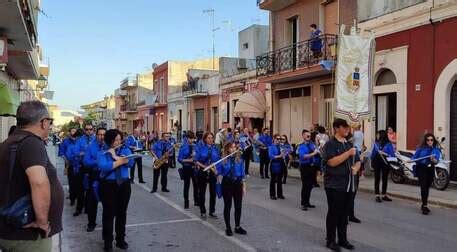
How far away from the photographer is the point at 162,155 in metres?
13.7

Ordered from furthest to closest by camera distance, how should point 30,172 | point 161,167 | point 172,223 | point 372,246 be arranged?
point 161,167
point 172,223
point 372,246
point 30,172

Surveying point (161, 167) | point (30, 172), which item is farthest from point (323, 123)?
point (30, 172)

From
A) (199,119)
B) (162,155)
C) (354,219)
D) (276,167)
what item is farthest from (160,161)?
(199,119)

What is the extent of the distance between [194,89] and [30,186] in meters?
33.7

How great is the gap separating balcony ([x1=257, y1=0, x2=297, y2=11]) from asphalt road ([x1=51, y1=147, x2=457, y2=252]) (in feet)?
45.2

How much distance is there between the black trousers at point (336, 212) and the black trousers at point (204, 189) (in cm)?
287

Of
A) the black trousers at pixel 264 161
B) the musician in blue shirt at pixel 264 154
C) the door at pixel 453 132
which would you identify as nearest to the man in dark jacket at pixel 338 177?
the door at pixel 453 132

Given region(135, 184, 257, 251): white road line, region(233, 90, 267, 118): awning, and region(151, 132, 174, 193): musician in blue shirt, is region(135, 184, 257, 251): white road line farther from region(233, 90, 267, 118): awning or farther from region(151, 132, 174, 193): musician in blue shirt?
region(233, 90, 267, 118): awning

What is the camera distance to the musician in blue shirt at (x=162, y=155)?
532 inches

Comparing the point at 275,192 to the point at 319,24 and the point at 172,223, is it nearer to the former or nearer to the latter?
the point at 172,223

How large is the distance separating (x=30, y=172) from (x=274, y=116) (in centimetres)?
2211

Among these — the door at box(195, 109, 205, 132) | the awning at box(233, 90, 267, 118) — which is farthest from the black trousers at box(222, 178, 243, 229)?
the door at box(195, 109, 205, 132)

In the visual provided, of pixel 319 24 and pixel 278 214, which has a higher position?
pixel 319 24

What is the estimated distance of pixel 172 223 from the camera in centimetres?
908
